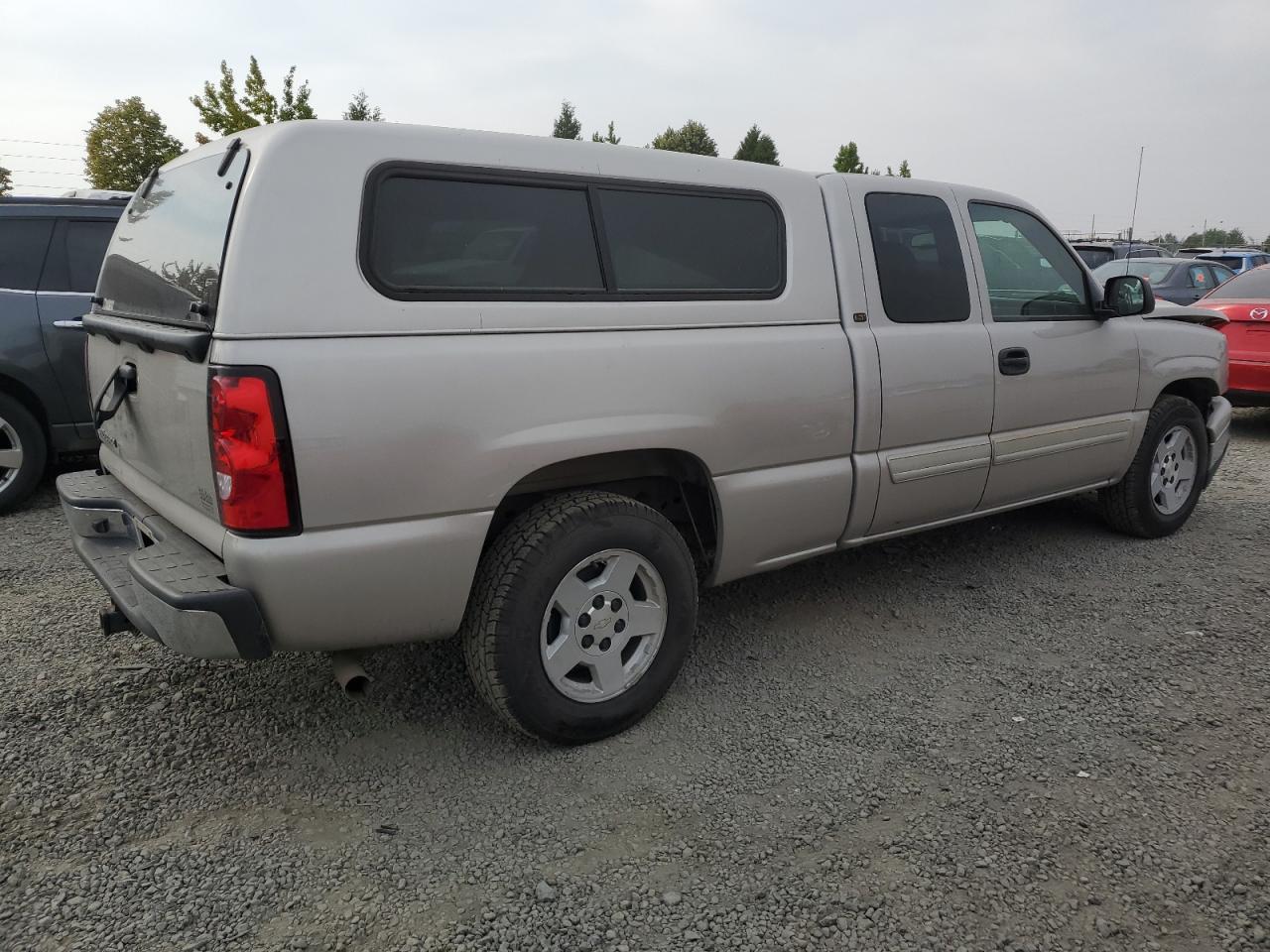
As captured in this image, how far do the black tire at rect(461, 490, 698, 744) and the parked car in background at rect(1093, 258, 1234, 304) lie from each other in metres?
10.7

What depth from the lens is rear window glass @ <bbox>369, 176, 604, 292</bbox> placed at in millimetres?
2537

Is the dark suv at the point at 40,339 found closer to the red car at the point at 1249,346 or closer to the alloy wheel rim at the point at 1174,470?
the alloy wheel rim at the point at 1174,470

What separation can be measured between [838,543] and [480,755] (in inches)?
63.6

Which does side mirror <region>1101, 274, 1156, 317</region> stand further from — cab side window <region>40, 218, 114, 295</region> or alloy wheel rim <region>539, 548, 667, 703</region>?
cab side window <region>40, 218, 114, 295</region>

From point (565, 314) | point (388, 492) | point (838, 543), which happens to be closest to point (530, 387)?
point (565, 314)

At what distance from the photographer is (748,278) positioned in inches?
128

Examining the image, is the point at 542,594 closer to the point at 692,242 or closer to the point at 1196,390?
the point at 692,242

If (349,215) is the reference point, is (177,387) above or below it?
below

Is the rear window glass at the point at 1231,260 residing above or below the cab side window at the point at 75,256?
above

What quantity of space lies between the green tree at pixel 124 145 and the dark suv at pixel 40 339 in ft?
87.9

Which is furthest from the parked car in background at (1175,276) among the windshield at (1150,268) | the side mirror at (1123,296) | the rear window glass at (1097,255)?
the side mirror at (1123,296)

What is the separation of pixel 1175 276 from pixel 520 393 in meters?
12.0

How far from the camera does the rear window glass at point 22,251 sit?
5.32 m

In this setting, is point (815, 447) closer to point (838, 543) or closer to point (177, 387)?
point (838, 543)
